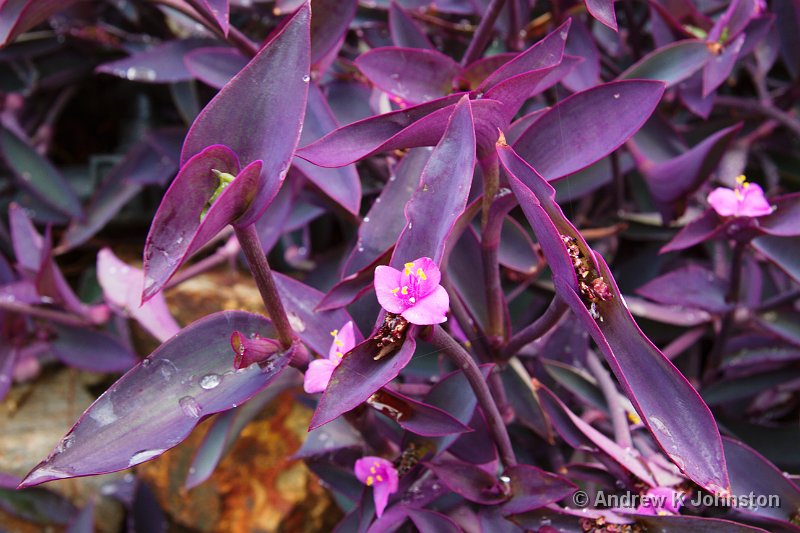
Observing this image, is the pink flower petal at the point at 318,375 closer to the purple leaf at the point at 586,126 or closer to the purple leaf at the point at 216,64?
the purple leaf at the point at 586,126

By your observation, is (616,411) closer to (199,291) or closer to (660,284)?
(660,284)

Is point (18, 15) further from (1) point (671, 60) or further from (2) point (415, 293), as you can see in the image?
(1) point (671, 60)

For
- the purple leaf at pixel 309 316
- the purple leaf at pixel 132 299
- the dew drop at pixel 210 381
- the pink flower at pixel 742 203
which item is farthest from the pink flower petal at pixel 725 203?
the purple leaf at pixel 132 299

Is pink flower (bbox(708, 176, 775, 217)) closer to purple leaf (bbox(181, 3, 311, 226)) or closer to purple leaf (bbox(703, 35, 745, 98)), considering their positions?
purple leaf (bbox(703, 35, 745, 98))

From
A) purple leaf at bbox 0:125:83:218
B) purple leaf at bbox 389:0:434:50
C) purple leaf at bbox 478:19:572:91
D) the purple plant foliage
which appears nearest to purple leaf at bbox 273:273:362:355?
the purple plant foliage

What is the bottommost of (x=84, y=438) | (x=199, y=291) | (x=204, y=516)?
(x=204, y=516)

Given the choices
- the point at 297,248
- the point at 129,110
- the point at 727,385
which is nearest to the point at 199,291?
the point at 297,248
